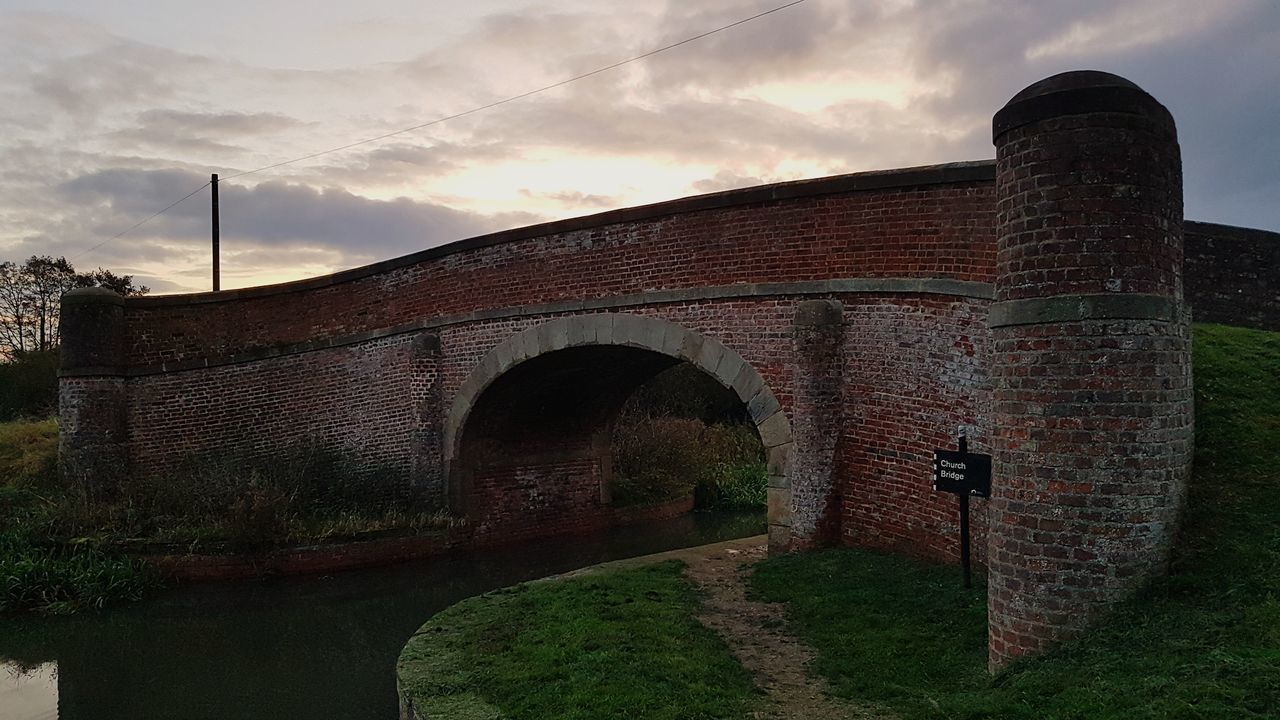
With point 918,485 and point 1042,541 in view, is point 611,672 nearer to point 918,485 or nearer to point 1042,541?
point 1042,541

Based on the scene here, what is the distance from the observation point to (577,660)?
5.67 m

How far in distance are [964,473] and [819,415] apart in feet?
8.01

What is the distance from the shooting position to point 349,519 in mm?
11844

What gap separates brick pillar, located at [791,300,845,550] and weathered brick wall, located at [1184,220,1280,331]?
12.1 feet

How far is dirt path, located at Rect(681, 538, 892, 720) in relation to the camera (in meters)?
4.86

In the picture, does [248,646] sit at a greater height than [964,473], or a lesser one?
lesser

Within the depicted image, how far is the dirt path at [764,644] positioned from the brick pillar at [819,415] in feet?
2.95

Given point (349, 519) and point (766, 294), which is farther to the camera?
point (349, 519)

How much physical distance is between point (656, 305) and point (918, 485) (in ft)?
12.3

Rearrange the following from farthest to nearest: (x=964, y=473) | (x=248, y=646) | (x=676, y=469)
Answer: (x=676, y=469), (x=248, y=646), (x=964, y=473)

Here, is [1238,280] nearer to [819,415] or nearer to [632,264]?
[819,415]

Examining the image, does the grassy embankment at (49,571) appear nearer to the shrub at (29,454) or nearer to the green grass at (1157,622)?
the shrub at (29,454)

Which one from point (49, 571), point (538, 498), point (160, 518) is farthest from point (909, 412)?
point (49, 571)

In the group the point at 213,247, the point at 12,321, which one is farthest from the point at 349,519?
the point at 12,321
